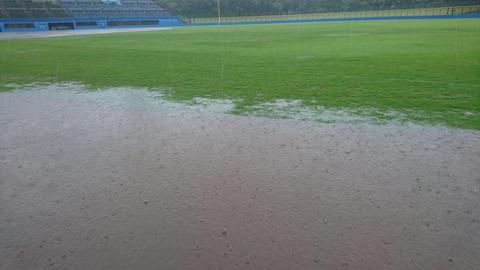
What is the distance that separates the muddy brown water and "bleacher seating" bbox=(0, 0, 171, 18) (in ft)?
205

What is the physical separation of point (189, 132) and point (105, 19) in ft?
218

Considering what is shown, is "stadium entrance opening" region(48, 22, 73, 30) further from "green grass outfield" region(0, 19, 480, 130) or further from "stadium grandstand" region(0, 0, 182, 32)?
"green grass outfield" region(0, 19, 480, 130)

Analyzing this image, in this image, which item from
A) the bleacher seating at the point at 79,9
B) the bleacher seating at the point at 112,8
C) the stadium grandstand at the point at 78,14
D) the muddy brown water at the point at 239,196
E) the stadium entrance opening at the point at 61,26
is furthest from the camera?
the bleacher seating at the point at 112,8

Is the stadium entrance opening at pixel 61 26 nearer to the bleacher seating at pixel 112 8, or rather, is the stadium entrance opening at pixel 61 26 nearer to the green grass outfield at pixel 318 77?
the bleacher seating at pixel 112 8

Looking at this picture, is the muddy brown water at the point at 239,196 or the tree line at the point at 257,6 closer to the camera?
the muddy brown water at the point at 239,196

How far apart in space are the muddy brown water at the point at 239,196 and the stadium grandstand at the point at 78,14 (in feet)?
198

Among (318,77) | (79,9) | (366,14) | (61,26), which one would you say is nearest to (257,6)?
(366,14)

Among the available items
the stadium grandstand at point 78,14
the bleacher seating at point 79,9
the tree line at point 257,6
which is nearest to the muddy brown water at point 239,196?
the stadium grandstand at point 78,14

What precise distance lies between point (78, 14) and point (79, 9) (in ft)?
5.78

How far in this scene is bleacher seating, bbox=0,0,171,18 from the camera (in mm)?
57278

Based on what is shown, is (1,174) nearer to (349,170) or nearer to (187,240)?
(187,240)

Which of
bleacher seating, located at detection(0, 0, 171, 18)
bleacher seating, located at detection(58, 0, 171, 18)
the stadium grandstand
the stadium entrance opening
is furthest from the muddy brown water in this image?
bleacher seating, located at detection(58, 0, 171, 18)

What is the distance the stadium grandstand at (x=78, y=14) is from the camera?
56.2 m

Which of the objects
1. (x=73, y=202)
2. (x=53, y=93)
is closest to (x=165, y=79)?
(x=53, y=93)
